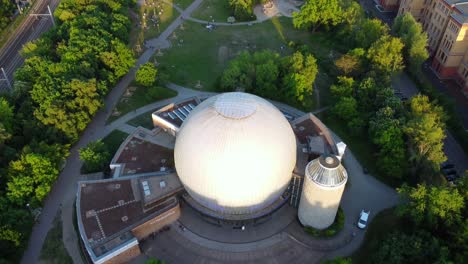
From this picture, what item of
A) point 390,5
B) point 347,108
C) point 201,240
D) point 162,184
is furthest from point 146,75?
point 390,5

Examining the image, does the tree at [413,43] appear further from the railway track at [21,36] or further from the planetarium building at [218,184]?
the railway track at [21,36]

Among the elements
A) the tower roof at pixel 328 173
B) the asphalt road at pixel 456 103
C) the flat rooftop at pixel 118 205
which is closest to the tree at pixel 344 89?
the asphalt road at pixel 456 103

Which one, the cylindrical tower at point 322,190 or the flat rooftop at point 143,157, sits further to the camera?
the flat rooftop at point 143,157

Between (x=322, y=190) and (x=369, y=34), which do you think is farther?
(x=369, y=34)

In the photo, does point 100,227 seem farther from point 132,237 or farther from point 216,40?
point 216,40

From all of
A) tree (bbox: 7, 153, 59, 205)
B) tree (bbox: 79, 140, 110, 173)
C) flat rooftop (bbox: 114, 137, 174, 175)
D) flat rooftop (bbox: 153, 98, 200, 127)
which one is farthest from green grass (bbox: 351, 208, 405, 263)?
tree (bbox: 7, 153, 59, 205)

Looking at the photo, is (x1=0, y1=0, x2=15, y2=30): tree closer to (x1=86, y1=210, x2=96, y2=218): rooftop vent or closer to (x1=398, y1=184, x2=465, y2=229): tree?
(x1=86, y1=210, x2=96, y2=218): rooftop vent

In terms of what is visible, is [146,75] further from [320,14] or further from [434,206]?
[434,206]
